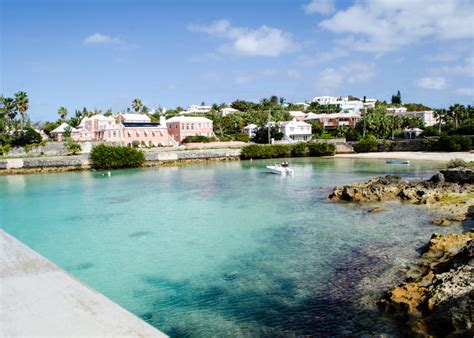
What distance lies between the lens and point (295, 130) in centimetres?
9331

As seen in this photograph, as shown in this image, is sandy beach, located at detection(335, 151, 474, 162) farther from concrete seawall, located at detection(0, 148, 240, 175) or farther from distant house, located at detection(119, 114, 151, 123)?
distant house, located at detection(119, 114, 151, 123)

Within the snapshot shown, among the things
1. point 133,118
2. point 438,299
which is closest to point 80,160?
point 133,118

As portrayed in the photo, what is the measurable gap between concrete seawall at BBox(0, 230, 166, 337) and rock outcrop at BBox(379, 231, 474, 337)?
721 cm

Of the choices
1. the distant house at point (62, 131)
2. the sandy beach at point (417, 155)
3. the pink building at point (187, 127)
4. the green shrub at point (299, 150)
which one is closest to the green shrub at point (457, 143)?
the sandy beach at point (417, 155)

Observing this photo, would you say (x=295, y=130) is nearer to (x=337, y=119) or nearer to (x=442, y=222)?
(x=337, y=119)

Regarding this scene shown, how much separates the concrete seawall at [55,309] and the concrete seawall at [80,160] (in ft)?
187

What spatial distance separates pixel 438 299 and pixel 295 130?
84.0m

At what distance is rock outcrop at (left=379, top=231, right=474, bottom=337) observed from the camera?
9586 mm

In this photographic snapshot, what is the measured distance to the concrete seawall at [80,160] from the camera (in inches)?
2399

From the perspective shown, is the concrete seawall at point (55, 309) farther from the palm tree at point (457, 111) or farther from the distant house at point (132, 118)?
the palm tree at point (457, 111)

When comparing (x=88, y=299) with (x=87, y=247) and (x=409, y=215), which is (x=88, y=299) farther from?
(x=409, y=215)

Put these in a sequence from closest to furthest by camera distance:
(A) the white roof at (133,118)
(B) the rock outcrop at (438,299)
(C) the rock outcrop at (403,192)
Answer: (B) the rock outcrop at (438,299), (C) the rock outcrop at (403,192), (A) the white roof at (133,118)

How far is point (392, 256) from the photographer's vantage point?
1623 cm

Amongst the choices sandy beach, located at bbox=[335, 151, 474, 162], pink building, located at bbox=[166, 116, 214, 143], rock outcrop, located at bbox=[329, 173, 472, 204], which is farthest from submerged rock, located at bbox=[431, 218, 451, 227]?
pink building, located at bbox=[166, 116, 214, 143]
